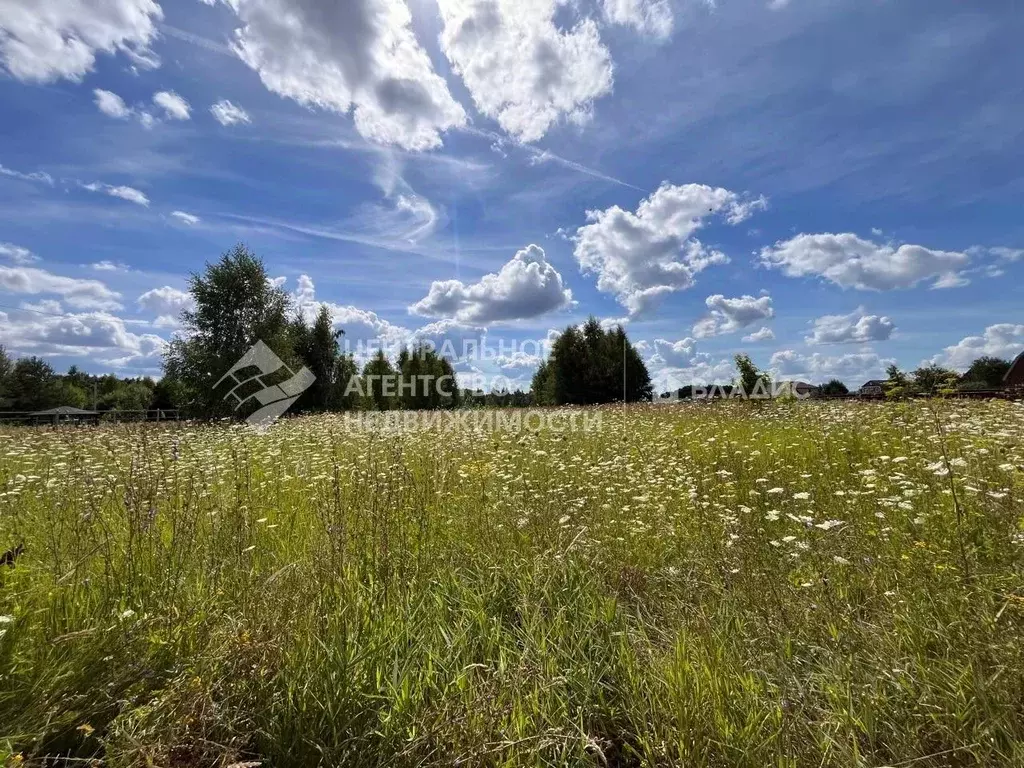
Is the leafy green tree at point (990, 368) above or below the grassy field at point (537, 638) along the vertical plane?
above

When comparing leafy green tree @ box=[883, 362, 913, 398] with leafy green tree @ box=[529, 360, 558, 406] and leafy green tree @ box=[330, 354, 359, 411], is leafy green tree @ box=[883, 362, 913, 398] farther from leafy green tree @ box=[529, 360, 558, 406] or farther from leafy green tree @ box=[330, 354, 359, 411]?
leafy green tree @ box=[330, 354, 359, 411]

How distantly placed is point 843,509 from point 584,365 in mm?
30674

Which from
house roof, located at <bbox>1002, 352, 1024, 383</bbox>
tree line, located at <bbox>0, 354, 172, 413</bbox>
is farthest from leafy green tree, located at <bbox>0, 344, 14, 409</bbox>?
house roof, located at <bbox>1002, 352, 1024, 383</bbox>

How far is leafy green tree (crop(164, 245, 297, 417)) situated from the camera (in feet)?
71.7

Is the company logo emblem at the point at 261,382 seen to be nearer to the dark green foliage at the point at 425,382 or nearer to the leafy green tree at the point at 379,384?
the leafy green tree at the point at 379,384

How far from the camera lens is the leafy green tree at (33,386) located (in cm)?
4950

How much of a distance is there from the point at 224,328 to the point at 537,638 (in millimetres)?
26062

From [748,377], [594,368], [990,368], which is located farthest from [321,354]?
[990,368]

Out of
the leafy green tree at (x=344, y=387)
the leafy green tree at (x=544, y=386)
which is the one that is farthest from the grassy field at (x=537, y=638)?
the leafy green tree at (x=344, y=387)

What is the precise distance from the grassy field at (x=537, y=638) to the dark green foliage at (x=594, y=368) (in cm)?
2960

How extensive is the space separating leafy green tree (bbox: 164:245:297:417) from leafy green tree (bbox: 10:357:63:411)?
145 ft

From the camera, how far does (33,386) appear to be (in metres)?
52.6

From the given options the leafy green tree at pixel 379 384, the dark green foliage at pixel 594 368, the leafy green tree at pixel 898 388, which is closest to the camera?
the leafy green tree at pixel 898 388

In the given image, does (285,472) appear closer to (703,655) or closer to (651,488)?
(651,488)
